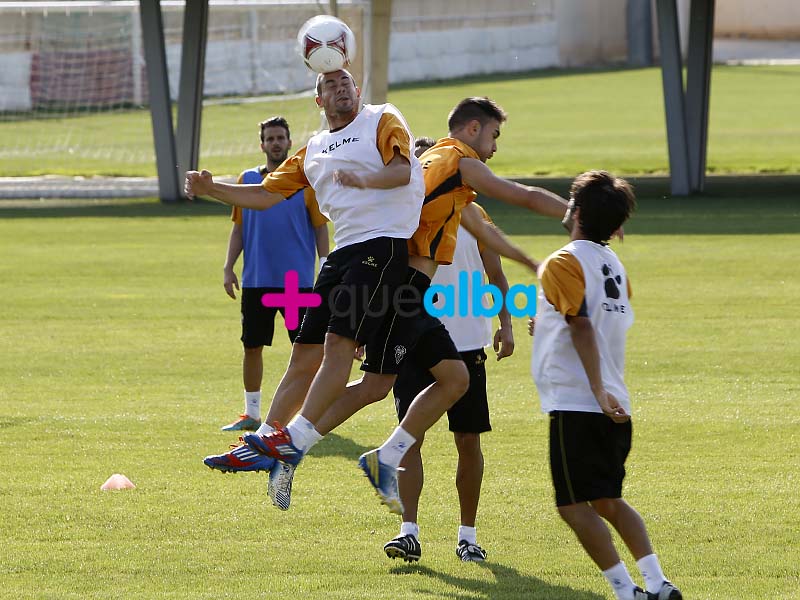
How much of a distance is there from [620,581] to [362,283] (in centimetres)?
186

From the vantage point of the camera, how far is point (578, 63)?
7644 centimetres

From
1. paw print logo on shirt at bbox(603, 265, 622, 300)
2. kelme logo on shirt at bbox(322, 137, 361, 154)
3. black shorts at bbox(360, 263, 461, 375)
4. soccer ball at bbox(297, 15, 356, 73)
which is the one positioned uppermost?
soccer ball at bbox(297, 15, 356, 73)

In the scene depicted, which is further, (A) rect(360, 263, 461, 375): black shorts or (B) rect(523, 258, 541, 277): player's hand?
(A) rect(360, 263, 461, 375): black shorts

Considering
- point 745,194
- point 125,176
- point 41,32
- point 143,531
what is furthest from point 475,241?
point 41,32

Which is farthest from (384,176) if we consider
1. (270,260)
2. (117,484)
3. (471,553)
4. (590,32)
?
(590,32)

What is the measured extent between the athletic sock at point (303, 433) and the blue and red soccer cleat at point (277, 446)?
0.8 inches

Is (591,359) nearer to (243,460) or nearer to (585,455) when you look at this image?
(585,455)

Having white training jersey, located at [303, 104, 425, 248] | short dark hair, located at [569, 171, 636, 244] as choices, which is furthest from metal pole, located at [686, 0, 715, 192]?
short dark hair, located at [569, 171, 636, 244]

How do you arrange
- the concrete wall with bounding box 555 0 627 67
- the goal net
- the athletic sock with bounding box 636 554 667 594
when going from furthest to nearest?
the concrete wall with bounding box 555 0 627 67 < the goal net < the athletic sock with bounding box 636 554 667 594

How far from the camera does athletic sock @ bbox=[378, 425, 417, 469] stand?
626 centimetres

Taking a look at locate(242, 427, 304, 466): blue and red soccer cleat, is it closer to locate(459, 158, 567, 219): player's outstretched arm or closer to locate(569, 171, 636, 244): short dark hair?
locate(459, 158, 567, 219): player's outstretched arm

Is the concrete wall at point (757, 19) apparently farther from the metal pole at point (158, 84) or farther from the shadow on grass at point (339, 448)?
the shadow on grass at point (339, 448)

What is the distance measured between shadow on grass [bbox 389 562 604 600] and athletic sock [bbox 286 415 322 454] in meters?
0.72

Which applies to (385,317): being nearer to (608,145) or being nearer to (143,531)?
(143,531)
